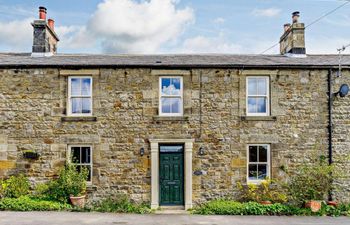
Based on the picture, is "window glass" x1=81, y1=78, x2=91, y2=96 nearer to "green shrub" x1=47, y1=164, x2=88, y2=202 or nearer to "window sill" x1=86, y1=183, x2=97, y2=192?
"green shrub" x1=47, y1=164, x2=88, y2=202

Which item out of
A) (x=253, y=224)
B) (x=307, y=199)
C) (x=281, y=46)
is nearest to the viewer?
(x=253, y=224)

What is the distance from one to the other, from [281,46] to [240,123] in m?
5.78

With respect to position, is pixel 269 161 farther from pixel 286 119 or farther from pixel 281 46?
pixel 281 46

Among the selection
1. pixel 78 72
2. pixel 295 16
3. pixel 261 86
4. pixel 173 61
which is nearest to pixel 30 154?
pixel 78 72

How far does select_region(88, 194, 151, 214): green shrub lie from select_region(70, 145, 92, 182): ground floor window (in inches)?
41.6

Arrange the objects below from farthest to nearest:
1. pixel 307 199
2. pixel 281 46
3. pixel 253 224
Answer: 1. pixel 281 46
2. pixel 307 199
3. pixel 253 224

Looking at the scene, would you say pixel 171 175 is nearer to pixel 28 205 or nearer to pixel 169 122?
pixel 169 122

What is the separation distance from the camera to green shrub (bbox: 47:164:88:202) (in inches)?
462

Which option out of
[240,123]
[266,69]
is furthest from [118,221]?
[266,69]

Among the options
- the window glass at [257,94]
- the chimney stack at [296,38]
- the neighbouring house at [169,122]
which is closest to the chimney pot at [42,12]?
the neighbouring house at [169,122]

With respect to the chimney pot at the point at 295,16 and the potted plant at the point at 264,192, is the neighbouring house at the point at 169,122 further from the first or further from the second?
the chimney pot at the point at 295,16

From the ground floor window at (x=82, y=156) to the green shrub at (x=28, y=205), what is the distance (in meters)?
1.48

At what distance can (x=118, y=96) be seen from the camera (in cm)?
1254

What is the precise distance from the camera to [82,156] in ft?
41.0
